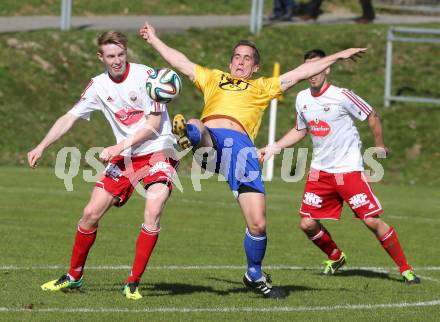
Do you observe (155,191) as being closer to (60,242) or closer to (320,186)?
(320,186)

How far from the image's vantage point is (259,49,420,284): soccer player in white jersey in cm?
1291

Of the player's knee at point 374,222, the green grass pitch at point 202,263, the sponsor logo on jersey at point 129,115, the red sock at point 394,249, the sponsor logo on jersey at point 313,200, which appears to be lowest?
the green grass pitch at point 202,263

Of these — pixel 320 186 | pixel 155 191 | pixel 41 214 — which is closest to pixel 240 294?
pixel 155 191

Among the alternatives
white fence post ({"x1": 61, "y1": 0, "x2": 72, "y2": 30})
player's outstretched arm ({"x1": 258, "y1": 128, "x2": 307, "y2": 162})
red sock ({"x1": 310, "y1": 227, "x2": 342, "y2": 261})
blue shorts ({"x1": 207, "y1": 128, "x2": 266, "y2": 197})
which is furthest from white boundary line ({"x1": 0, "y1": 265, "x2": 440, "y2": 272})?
white fence post ({"x1": 61, "y1": 0, "x2": 72, "y2": 30})

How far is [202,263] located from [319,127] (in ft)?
6.69

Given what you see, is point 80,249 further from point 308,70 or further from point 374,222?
point 374,222

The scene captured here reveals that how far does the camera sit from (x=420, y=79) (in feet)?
101

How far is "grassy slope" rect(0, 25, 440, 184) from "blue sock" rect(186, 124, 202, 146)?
1523 centimetres

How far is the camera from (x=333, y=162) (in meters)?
13.1

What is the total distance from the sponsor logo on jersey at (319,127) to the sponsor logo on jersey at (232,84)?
192cm

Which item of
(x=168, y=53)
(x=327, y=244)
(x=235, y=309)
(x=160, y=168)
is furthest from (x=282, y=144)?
(x=235, y=309)

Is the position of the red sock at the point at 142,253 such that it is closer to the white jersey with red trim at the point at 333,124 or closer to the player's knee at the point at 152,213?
the player's knee at the point at 152,213

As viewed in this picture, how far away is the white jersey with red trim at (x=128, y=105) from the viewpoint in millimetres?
10953

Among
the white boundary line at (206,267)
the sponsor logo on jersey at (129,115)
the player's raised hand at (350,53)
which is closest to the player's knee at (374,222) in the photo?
the white boundary line at (206,267)
